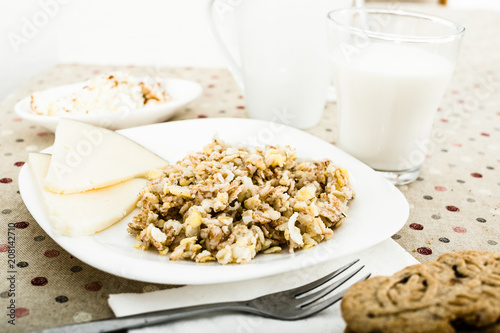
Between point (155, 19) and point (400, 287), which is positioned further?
point (155, 19)

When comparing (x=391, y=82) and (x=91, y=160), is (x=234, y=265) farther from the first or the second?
(x=391, y=82)

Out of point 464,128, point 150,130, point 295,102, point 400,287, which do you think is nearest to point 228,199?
point 400,287

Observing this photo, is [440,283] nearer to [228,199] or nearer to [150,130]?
[228,199]

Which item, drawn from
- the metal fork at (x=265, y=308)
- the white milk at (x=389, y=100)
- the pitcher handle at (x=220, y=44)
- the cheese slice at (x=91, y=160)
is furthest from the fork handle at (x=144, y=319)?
the pitcher handle at (x=220, y=44)

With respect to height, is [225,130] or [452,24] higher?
[452,24]

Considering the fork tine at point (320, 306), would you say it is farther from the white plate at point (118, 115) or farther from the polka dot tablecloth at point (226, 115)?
the white plate at point (118, 115)

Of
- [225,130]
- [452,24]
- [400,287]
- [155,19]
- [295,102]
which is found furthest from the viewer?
[155,19]
